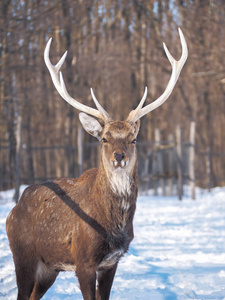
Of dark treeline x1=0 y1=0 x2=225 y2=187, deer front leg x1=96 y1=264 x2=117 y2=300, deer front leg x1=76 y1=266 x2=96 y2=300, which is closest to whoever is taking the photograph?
deer front leg x1=76 y1=266 x2=96 y2=300

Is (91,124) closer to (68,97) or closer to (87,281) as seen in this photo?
(68,97)

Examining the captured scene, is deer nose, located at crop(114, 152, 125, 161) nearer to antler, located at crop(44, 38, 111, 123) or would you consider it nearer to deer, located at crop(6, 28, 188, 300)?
deer, located at crop(6, 28, 188, 300)

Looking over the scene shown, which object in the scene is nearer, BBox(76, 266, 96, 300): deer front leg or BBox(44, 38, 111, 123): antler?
BBox(76, 266, 96, 300): deer front leg

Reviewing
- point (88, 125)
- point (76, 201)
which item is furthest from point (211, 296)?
point (88, 125)

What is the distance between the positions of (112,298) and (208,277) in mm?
1354

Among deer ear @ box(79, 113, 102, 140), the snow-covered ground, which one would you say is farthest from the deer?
the snow-covered ground

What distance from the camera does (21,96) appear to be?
14.0 metres

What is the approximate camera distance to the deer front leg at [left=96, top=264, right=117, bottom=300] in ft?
12.4

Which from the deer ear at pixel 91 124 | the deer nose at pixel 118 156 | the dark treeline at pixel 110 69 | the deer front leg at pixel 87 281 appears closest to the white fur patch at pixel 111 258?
the deer front leg at pixel 87 281

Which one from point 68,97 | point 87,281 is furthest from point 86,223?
point 68,97

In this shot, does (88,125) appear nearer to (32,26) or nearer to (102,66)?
(32,26)

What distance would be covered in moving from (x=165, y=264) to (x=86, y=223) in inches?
101

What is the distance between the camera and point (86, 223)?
3.58 m

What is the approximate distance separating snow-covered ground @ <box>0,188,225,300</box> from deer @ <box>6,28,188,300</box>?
2.37 feet
